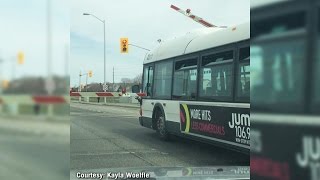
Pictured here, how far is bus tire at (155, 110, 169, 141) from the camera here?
8.32 m

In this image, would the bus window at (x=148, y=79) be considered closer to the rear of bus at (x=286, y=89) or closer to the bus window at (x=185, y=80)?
the bus window at (x=185, y=80)

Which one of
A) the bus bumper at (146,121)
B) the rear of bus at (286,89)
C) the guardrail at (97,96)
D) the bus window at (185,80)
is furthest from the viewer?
the bus bumper at (146,121)

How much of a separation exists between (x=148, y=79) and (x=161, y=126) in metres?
1.20

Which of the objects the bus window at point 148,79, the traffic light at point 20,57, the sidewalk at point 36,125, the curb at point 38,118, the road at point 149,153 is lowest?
the road at point 149,153

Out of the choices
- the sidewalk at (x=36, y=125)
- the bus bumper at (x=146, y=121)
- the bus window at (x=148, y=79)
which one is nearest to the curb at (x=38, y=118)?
the sidewalk at (x=36, y=125)

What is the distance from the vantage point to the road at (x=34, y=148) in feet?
4.83

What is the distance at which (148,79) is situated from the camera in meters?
9.36

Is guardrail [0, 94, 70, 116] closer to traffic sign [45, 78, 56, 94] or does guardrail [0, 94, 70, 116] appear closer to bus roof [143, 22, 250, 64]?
traffic sign [45, 78, 56, 94]

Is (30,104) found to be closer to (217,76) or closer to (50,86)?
(50,86)

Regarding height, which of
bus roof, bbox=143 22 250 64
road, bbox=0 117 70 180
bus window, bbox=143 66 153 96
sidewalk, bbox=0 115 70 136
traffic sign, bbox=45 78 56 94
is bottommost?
road, bbox=0 117 70 180

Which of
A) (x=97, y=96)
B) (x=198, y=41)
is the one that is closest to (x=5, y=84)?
(x=198, y=41)

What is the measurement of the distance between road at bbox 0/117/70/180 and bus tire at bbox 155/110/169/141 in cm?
664

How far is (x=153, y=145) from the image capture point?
767 cm

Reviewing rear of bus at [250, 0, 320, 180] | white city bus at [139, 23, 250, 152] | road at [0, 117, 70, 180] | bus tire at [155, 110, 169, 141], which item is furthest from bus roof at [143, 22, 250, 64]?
rear of bus at [250, 0, 320, 180]
